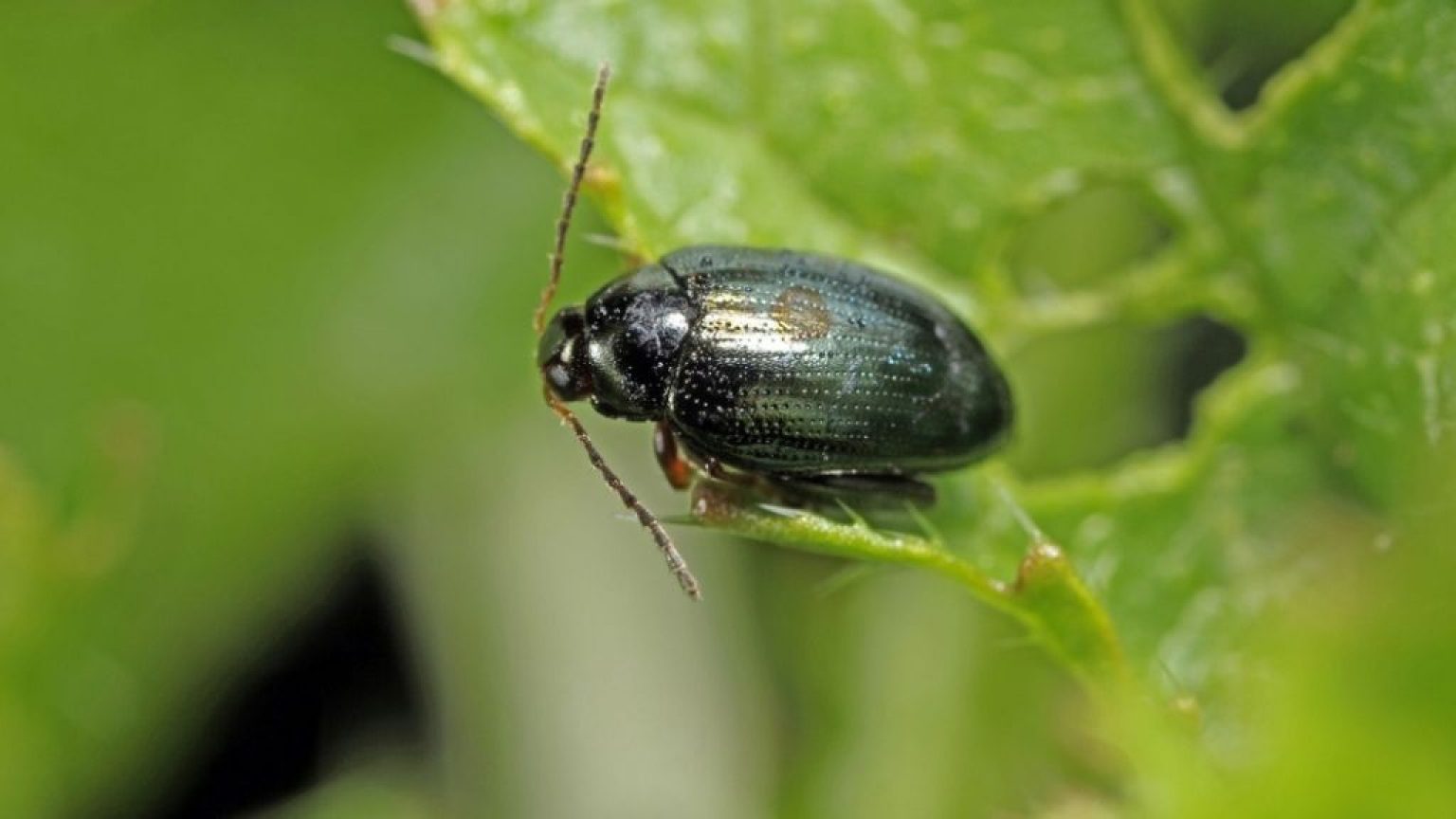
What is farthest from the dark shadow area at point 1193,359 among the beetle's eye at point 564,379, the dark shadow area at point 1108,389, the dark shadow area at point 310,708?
the dark shadow area at point 310,708

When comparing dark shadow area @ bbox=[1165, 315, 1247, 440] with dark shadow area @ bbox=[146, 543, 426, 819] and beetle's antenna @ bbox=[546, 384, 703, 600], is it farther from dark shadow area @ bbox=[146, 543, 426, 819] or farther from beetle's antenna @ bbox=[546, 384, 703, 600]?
dark shadow area @ bbox=[146, 543, 426, 819]

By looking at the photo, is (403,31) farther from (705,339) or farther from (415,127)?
(705,339)

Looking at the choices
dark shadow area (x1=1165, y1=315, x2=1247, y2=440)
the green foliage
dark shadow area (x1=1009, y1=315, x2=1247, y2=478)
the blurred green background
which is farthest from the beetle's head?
dark shadow area (x1=1165, y1=315, x2=1247, y2=440)

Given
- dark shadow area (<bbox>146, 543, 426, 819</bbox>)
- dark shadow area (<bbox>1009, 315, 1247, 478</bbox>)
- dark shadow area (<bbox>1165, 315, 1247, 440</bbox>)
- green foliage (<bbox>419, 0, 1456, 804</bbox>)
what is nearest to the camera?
green foliage (<bbox>419, 0, 1456, 804</bbox>)

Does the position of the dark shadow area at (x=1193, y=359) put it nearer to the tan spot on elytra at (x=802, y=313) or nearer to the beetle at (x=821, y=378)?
the beetle at (x=821, y=378)

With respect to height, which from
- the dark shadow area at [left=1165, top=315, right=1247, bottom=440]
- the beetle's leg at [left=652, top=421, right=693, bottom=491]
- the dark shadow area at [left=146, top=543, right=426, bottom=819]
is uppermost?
the beetle's leg at [left=652, top=421, right=693, bottom=491]

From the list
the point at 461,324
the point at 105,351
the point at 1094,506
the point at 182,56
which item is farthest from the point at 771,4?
the point at 105,351

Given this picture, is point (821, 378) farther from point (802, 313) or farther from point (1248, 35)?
point (1248, 35)
